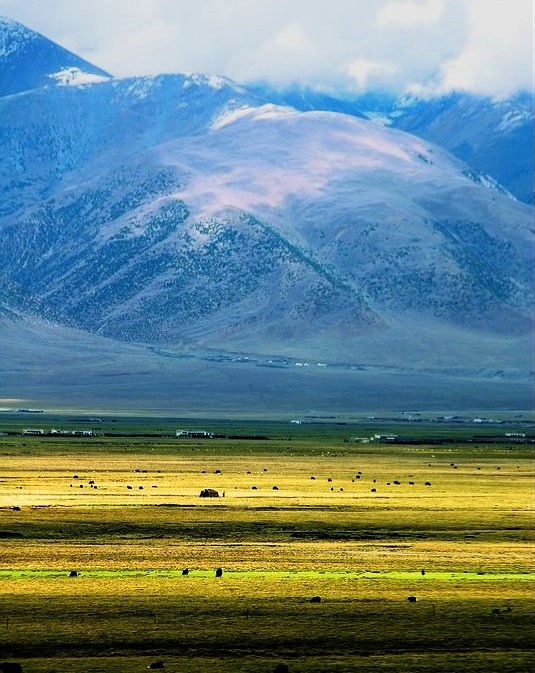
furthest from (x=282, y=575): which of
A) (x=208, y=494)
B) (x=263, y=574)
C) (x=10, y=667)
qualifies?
(x=208, y=494)

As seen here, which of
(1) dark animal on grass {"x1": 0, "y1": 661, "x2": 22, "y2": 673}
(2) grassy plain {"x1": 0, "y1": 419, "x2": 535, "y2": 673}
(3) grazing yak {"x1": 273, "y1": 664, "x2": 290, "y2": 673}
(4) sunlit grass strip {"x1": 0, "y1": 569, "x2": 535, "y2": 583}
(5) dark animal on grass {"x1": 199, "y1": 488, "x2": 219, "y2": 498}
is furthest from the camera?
(5) dark animal on grass {"x1": 199, "y1": 488, "x2": 219, "y2": 498}

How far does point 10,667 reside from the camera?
31.2 meters

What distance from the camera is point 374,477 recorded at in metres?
91.9

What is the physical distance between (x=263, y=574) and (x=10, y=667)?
43.2 ft

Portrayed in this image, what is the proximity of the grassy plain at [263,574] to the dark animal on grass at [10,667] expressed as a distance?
388mm

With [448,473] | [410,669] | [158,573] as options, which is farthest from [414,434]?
[410,669]

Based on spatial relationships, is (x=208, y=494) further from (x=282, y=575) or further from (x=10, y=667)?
(x=10, y=667)

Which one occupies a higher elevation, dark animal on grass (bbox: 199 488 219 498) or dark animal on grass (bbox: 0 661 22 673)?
dark animal on grass (bbox: 199 488 219 498)

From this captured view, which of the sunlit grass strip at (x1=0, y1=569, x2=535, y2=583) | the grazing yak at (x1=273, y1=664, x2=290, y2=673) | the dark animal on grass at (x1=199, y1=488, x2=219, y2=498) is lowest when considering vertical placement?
the grazing yak at (x1=273, y1=664, x2=290, y2=673)

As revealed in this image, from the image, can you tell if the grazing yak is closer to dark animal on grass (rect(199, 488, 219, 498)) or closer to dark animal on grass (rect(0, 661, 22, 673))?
dark animal on grass (rect(0, 661, 22, 673))

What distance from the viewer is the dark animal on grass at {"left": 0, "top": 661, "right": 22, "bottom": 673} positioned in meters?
31.0

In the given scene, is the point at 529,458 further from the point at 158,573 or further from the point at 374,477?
the point at 158,573

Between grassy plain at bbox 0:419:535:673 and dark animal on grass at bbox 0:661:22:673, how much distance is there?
1.27 ft

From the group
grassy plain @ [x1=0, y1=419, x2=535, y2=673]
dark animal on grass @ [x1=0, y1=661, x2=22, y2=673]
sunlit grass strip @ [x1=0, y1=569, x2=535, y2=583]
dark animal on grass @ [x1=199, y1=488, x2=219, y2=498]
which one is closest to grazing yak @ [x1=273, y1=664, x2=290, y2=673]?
grassy plain @ [x1=0, y1=419, x2=535, y2=673]
